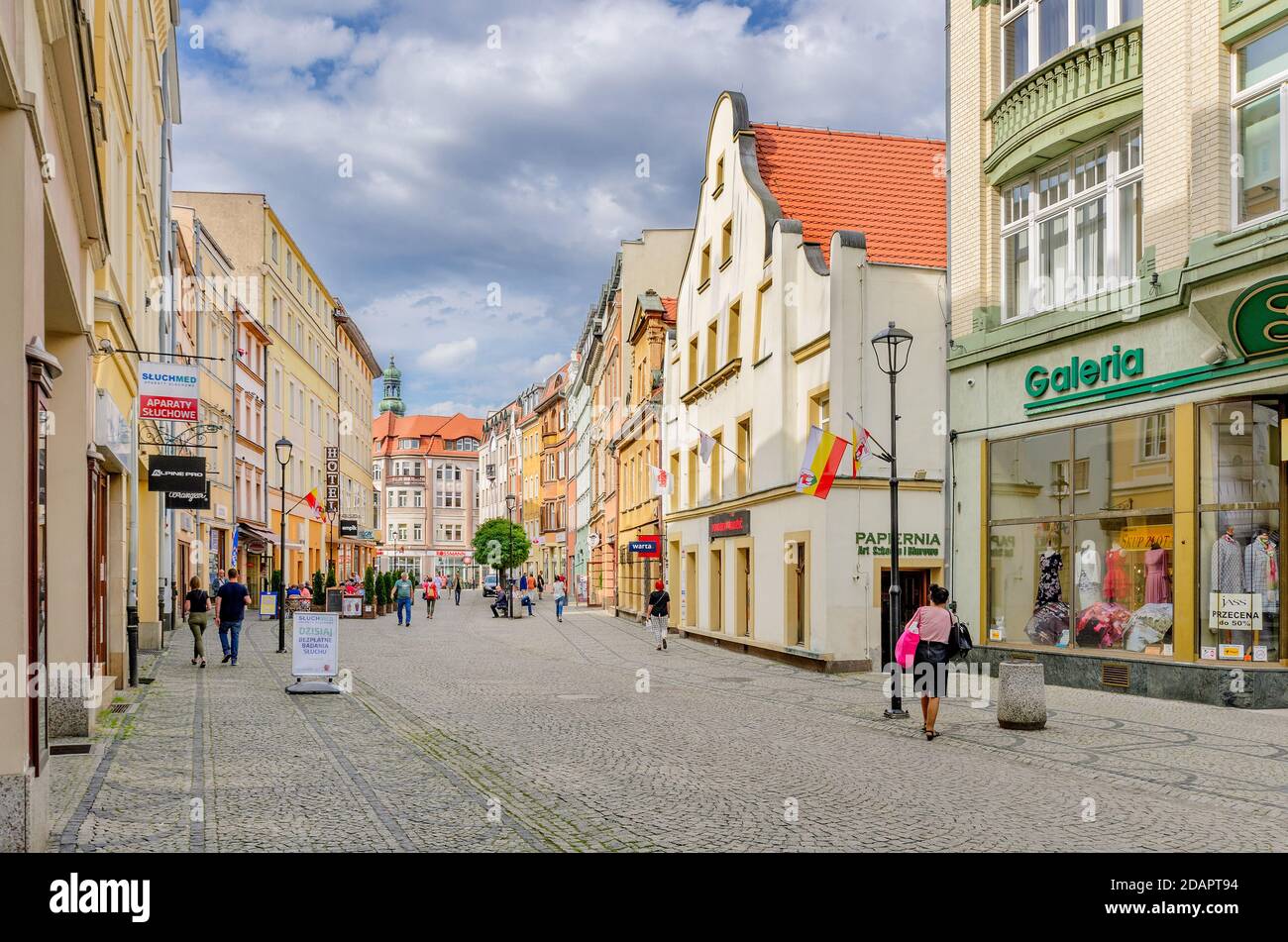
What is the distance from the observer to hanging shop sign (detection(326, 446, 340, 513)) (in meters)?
62.3

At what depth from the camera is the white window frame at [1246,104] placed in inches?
570

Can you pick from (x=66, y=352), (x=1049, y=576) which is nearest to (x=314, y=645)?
(x=66, y=352)

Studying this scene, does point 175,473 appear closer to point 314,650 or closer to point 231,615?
point 231,615

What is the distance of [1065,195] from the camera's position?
1872 centimetres

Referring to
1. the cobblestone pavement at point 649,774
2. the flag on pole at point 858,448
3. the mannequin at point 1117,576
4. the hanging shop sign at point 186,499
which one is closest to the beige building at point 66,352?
the hanging shop sign at point 186,499

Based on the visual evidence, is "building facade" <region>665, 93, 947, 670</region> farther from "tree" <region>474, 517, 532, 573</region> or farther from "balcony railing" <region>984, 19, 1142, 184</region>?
"tree" <region>474, 517, 532, 573</region>

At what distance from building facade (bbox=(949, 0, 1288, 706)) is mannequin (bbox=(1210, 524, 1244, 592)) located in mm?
26

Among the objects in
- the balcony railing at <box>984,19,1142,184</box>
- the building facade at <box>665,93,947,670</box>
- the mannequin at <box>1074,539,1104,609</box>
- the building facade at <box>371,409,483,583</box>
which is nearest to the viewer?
the balcony railing at <box>984,19,1142,184</box>

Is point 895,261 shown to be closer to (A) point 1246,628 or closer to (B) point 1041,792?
(A) point 1246,628

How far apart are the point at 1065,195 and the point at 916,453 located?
6056mm

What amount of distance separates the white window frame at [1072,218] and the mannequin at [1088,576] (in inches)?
152

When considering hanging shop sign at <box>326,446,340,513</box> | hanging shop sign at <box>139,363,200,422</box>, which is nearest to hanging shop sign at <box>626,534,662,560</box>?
hanging shop sign at <box>139,363,200,422</box>
